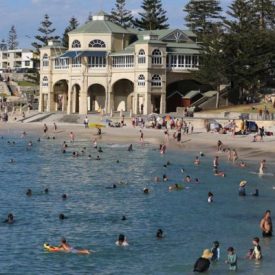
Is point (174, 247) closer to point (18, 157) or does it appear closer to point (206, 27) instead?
point (18, 157)

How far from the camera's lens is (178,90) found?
275ft

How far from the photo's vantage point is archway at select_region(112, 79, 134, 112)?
8612cm

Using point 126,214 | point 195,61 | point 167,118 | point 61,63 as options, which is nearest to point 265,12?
point 195,61

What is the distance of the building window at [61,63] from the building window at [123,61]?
6.93 metres

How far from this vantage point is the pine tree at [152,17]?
106 metres

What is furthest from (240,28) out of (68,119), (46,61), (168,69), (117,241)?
(117,241)

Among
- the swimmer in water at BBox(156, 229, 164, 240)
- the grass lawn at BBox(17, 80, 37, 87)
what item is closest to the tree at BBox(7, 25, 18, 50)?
the grass lawn at BBox(17, 80, 37, 87)

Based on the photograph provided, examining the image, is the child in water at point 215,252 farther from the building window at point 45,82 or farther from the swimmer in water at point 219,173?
the building window at point 45,82

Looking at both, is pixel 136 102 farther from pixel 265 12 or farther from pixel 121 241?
pixel 121 241

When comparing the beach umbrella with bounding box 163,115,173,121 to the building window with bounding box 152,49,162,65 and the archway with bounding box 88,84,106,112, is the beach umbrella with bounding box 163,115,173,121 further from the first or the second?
the archway with bounding box 88,84,106,112

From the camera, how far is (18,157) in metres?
55.5

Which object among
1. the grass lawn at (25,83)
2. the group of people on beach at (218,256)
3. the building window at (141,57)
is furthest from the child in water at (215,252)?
the grass lawn at (25,83)

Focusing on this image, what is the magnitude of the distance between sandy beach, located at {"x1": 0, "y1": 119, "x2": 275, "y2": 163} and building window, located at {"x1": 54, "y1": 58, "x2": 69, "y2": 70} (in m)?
10.6

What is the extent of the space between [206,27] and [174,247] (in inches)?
2976
